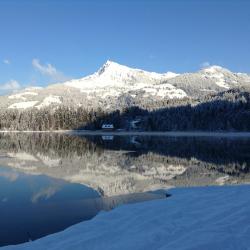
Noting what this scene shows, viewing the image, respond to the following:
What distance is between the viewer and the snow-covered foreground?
43.7 feet

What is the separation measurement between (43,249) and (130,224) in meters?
3.83

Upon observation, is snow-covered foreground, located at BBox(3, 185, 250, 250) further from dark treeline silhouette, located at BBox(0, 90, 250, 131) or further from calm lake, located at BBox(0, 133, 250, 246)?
dark treeline silhouette, located at BBox(0, 90, 250, 131)

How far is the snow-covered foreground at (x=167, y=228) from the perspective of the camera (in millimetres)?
13328

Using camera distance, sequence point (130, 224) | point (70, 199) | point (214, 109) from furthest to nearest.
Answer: point (214, 109)
point (70, 199)
point (130, 224)

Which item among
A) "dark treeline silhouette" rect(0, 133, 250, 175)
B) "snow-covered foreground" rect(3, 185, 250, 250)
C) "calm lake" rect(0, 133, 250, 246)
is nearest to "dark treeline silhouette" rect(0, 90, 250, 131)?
"dark treeline silhouette" rect(0, 133, 250, 175)

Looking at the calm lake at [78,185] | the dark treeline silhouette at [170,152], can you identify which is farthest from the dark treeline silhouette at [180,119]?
the calm lake at [78,185]

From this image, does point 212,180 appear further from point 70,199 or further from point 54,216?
point 54,216

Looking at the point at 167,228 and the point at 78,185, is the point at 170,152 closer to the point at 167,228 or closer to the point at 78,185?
the point at 78,185

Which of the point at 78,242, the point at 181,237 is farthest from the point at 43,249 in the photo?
the point at 181,237

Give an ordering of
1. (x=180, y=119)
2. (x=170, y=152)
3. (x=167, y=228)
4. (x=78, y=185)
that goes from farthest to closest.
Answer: (x=180, y=119) → (x=170, y=152) → (x=78, y=185) → (x=167, y=228)

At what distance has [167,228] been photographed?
50.5ft

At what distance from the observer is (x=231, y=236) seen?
43.5ft

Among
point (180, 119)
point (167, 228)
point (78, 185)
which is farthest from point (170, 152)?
point (180, 119)

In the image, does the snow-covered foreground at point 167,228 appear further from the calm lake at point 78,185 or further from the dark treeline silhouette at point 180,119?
the dark treeline silhouette at point 180,119
